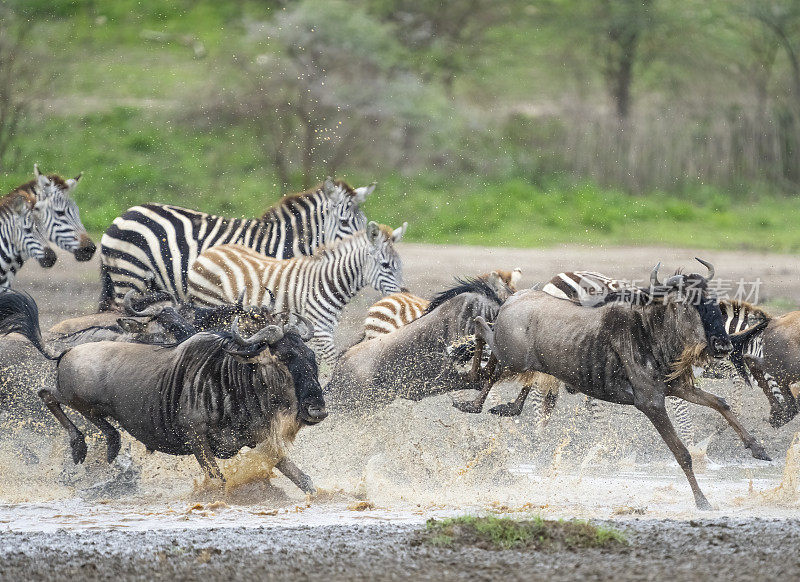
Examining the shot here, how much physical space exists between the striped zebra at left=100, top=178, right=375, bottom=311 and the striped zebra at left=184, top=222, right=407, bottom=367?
70 cm

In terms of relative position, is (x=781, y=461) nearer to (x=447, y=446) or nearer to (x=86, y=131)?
(x=447, y=446)

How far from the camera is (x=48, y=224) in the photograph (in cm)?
1180

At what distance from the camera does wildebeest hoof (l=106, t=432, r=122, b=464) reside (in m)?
8.36

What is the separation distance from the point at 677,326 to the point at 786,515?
1.34m

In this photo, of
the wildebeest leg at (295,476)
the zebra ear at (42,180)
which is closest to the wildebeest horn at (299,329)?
the wildebeest leg at (295,476)

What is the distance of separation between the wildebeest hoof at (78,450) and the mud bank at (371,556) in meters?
1.57

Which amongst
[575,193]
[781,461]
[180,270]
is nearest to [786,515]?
[781,461]

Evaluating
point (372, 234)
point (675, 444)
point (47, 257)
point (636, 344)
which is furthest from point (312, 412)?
point (47, 257)

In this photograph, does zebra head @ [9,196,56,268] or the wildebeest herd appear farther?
zebra head @ [9,196,56,268]

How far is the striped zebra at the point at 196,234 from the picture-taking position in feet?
40.1

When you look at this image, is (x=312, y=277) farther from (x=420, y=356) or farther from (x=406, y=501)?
(x=406, y=501)

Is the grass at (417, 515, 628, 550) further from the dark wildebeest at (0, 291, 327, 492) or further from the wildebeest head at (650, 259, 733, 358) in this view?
the wildebeest head at (650, 259, 733, 358)

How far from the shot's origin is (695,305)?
7.81 m

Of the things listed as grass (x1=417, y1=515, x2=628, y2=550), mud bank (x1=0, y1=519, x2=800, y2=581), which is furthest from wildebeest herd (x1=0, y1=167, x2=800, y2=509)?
grass (x1=417, y1=515, x2=628, y2=550)
